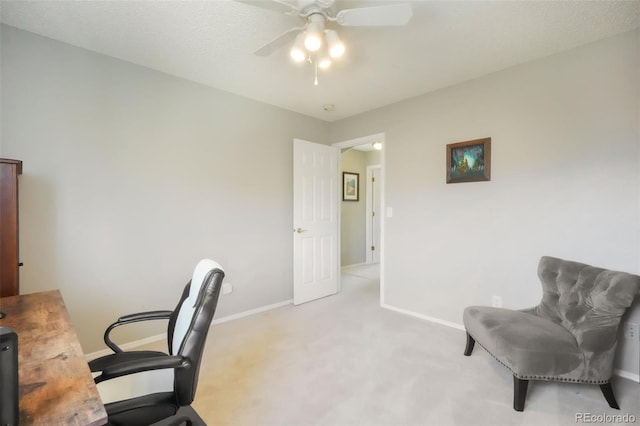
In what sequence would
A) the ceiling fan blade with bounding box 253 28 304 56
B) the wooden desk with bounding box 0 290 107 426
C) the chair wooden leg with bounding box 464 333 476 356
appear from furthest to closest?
the chair wooden leg with bounding box 464 333 476 356, the ceiling fan blade with bounding box 253 28 304 56, the wooden desk with bounding box 0 290 107 426

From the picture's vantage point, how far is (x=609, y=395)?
5.64ft

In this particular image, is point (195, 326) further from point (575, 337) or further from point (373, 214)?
point (373, 214)

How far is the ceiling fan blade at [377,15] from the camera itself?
1432 mm

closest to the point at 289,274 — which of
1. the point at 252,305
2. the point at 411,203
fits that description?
the point at 252,305

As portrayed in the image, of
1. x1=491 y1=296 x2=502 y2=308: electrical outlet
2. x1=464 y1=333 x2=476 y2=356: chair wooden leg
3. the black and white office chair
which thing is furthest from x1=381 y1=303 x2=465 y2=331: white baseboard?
the black and white office chair

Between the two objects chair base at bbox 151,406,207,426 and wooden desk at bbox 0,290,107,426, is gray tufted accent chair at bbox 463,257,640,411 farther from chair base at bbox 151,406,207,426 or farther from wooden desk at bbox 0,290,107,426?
wooden desk at bbox 0,290,107,426

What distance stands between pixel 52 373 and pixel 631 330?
3220 mm

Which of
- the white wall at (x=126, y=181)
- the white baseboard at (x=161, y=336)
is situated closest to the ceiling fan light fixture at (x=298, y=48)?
the white wall at (x=126, y=181)

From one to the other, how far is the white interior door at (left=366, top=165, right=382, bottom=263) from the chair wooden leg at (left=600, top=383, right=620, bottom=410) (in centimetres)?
452

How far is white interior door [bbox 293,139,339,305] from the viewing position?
3.67 meters

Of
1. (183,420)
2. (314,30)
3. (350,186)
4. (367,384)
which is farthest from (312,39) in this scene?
(350,186)

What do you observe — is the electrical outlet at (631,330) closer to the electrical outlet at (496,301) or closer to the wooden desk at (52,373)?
the electrical outlet at (496,301)

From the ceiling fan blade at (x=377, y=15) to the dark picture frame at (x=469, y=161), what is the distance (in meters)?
1.63

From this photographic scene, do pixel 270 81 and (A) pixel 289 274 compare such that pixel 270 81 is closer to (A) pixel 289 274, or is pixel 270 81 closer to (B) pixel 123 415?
(A) pixel 289 274
